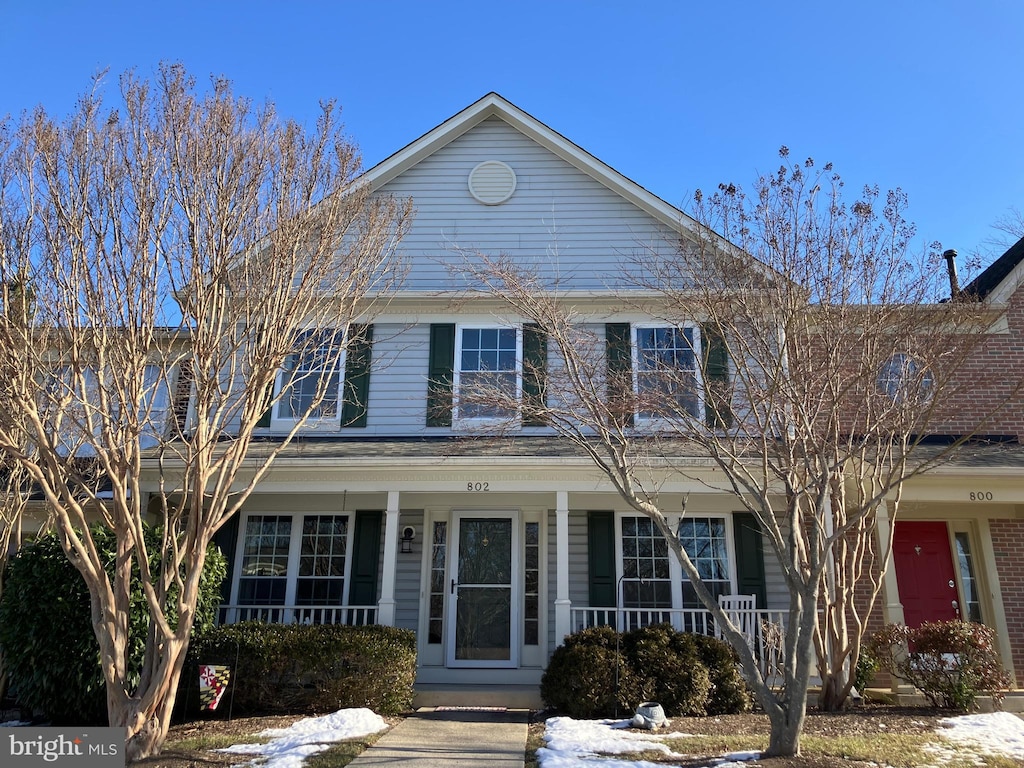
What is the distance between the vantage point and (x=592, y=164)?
13055mm

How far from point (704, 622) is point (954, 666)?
9.00 ft

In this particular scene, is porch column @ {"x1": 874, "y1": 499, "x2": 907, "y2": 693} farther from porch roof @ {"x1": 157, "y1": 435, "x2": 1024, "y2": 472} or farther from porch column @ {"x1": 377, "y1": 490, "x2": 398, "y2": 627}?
porch column @ {"x1": 377, "y1": 490, "x2": 398, "y2": 627}

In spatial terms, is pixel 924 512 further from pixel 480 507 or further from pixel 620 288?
pixel 480 507

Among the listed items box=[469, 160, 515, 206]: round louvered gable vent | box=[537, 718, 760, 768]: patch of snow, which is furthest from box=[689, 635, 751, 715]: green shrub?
box=[469, 160, 515, 206]: round louvered gable vent

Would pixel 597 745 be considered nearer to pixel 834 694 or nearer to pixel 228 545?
pixel 834 694

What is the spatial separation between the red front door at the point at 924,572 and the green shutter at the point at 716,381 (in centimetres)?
370

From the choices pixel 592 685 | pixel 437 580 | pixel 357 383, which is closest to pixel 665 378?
pixel 592 685

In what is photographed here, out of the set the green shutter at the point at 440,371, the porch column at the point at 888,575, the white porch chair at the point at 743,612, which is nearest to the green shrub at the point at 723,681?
the white porch chair at the point at 743,612

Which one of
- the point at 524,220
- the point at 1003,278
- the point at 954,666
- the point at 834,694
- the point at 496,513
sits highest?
the point at 524,220

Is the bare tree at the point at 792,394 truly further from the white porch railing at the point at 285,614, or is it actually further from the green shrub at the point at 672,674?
the white porch railing at the point at 285,614

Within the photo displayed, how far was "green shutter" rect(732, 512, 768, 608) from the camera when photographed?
1082cm

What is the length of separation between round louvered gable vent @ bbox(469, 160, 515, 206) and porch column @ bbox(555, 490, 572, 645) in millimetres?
5523

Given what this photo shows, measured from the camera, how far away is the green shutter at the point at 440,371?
1168 centimetres

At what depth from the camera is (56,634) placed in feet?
28.0
